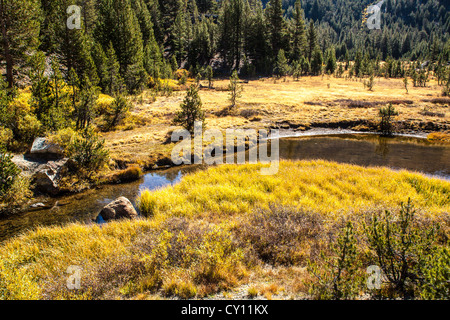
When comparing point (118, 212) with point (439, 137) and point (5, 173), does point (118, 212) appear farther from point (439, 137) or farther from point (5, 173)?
point (439, 137)

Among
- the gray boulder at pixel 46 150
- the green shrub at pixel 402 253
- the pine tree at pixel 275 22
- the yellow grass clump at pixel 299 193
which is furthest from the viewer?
the pine tree at pixel 275 22

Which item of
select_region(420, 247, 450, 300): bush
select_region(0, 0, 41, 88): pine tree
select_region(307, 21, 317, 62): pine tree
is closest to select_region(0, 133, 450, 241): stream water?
select_region(420, 247, 450, 300): bush

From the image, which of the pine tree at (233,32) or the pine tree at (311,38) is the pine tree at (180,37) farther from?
the pine tree at (311,38)

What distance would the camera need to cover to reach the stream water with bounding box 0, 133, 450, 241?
36.8ft

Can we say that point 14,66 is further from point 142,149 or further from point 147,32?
point 147,32

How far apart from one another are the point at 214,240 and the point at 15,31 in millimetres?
28115

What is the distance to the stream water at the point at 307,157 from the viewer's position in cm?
1120

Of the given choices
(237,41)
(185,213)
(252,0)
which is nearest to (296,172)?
(185,213)

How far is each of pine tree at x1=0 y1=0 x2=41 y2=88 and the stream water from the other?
16.8m

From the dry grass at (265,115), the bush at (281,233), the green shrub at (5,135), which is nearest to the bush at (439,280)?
the bush at (281,233)

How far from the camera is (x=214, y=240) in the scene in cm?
702

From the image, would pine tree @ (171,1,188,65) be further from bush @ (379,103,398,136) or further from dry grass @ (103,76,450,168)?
bush @ (379,103,398,136)

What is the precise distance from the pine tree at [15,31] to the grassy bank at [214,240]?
2197 cm
